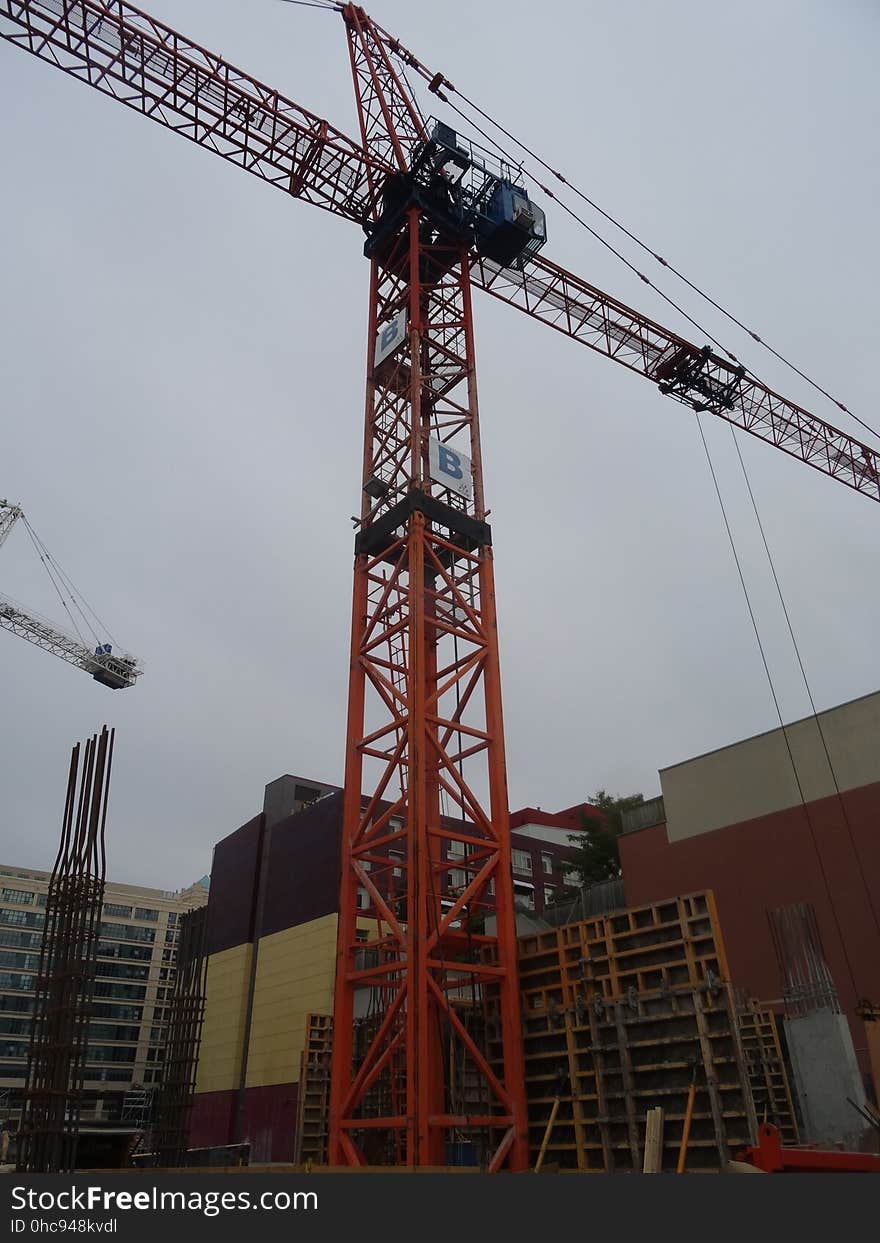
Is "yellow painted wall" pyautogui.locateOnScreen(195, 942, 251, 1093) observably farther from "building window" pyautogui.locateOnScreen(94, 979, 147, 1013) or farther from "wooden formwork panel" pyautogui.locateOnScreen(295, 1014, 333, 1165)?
"building window" pyautogui.locateOnScreen(94, 979, 147, 1013)

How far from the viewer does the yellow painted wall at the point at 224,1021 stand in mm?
41375

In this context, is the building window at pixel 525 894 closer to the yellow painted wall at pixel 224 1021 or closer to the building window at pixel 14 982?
the yellow painted wall at pixel 224 1021

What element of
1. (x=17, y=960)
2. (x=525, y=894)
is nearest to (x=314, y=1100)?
(x=525, y=894)

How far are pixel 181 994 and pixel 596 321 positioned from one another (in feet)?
81.6

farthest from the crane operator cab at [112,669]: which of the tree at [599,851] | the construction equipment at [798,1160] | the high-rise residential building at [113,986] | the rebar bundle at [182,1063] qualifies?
the construction equipment at [798,1160]

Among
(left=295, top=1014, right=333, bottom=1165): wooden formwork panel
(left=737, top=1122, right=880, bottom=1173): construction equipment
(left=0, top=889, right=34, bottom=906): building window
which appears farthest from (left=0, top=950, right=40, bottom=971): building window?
(left=737, top=1122, right=880, bottom=1173): construction equipment

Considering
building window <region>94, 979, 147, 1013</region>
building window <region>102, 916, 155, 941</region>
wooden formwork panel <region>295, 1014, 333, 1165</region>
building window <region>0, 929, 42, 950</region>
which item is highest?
building window <region>102, 916, 155, 941</region>

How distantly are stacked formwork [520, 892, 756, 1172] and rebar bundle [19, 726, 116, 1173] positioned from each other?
7215mm

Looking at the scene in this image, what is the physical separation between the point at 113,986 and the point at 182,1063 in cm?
6409

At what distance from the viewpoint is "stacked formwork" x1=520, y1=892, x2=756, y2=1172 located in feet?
38.1

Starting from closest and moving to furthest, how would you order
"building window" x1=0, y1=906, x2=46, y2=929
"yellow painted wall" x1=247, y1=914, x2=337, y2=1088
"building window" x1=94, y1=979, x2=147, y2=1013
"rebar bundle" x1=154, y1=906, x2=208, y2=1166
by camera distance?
"rebar bundle" x1=154, y1=906, x2=208, y2=1166 → "yellow painted wall" x1=247, y1=914, x2=337, y2=1088 → "building window" x1=0, y1=906, x2=46, y2=929 → "building window" x1=94, y1=979, x2=147, y2=1013

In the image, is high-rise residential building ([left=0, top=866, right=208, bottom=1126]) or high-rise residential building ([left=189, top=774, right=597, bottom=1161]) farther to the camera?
high-rise residential building ([left=0, top=866, right=208, bottom=1126])

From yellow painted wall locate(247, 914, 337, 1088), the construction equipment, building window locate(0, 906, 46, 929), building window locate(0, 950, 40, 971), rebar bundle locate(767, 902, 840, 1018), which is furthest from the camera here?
building window locate(0, 906, 46, 929)

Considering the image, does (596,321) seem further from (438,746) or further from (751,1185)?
(751,1185)
